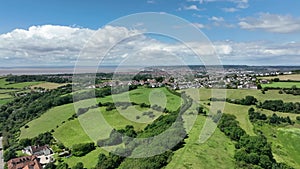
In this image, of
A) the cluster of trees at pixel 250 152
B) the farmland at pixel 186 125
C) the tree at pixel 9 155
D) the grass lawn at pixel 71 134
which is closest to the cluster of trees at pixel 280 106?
the farmland at pixel 186 125

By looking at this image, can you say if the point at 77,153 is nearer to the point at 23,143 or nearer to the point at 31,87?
the point at 23,143

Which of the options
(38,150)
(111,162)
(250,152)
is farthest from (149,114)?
(38,150)

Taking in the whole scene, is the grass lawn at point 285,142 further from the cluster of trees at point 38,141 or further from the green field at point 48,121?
the green field at point 48,121

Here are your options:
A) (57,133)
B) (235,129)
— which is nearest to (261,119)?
(235,129)

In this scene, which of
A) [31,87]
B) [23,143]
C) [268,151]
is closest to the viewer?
[268,151]

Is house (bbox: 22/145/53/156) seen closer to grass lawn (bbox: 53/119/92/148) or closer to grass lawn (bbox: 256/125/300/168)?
grass lawn (bbox: 53/119/92/148)
